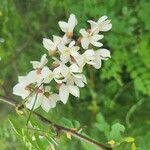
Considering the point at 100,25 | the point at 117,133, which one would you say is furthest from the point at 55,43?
the point at 117,133

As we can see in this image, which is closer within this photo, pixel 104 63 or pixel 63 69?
pixel 63 69

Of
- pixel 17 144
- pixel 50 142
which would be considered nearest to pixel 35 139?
pixel 50 142

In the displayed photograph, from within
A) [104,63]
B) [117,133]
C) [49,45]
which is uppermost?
[104,63]

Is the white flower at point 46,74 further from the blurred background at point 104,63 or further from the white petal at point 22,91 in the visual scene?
the blurred background at point 104,63

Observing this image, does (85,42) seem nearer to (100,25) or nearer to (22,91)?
(100,25)

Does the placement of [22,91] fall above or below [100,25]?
below

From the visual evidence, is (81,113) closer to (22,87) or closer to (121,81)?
(121,81)

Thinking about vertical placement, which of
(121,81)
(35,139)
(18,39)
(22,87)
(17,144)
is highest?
(18,39)
